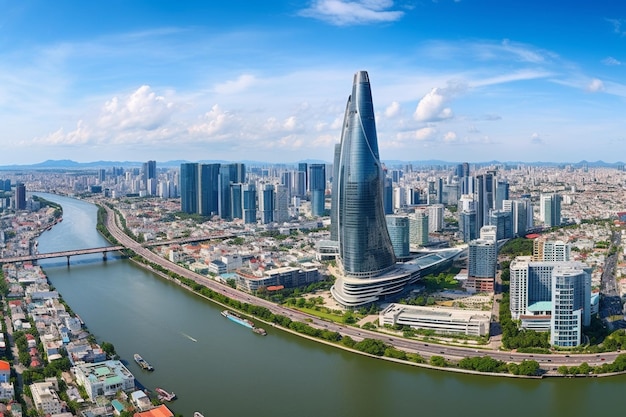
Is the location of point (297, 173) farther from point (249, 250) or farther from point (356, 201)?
point (356, 201)

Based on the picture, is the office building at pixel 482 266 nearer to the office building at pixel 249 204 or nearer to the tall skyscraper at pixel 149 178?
the office building at pixel 249 204

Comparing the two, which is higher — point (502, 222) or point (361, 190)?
point (361, 190)

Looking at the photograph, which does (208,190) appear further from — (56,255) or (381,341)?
(381,341)

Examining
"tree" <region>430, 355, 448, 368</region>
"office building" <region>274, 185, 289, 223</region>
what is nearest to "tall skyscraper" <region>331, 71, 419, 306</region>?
"tree" <region>430, 355, 448, 368</region>

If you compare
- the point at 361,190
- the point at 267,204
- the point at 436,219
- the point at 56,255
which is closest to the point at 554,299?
the point at 361,190

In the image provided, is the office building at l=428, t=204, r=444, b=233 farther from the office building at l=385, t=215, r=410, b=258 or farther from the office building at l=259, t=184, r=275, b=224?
the office building at l=385, t=215, r=410, b=258
